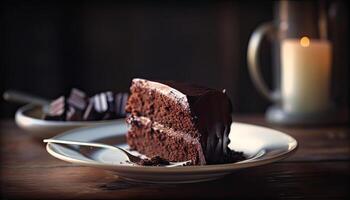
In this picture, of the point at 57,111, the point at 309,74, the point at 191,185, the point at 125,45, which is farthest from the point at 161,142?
the point at 125,45

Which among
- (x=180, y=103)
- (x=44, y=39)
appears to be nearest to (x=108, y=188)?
(x=180, y=103)

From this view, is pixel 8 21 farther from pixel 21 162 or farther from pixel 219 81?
pixel 21 162

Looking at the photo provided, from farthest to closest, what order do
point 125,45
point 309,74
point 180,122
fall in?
point 125,45 → point 309,74 → point 180,122

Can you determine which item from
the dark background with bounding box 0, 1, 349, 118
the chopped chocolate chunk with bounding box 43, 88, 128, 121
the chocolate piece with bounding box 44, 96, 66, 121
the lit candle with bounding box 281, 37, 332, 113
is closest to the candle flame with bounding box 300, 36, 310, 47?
the lit candle with bounding box 281, 37, 332, 113

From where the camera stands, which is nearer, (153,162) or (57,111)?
(153,162)

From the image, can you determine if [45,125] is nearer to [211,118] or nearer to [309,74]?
[211,118]

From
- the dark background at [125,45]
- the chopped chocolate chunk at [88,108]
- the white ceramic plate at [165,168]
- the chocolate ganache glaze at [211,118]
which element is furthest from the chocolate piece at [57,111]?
the dark background at [125,45]
